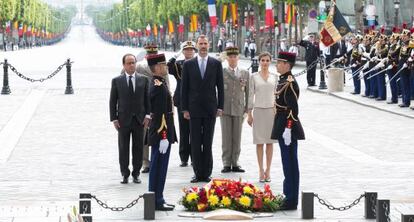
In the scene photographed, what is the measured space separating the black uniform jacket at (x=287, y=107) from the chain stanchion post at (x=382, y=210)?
2.47m

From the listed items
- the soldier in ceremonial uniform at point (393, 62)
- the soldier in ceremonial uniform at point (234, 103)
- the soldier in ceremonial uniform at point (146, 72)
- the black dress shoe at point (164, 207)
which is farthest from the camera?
the soldier in ceremonial uniform at point (393, 62)

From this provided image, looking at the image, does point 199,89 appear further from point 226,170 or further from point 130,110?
point 226,170

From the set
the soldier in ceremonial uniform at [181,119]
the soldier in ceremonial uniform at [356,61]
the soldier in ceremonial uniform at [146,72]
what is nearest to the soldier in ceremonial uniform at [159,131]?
the soldier in ceremonial uniform at [146,72]

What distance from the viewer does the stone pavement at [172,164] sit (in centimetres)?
1450

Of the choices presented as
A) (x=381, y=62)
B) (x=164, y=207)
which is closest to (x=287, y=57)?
(x=164, y=207)

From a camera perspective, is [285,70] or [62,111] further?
[62,111]

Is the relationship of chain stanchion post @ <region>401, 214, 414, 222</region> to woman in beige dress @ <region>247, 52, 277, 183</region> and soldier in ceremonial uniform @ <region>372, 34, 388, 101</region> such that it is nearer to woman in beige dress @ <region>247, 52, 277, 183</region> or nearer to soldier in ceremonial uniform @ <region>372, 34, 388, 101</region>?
woman in beige dress @ <region>247, 52, 277, 183</region>

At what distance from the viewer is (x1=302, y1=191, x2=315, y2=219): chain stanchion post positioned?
13469 millimetres

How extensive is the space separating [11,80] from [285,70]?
118ft

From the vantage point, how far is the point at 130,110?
1686 cm

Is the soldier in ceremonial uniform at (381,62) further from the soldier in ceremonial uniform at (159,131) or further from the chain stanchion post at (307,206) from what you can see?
the chain stanchion post at (307,206)

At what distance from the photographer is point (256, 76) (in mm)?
17406

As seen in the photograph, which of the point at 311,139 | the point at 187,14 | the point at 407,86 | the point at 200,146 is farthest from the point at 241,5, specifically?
the point at 200,146

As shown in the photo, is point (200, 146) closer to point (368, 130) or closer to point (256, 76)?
point (256, 76)
